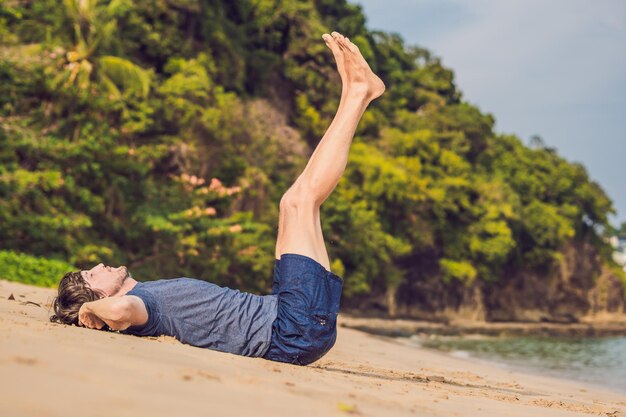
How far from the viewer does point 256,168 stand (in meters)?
24.4

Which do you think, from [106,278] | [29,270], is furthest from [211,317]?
[29,270]

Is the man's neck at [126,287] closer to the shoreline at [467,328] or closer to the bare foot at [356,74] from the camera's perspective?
the bare foot at [356,74]

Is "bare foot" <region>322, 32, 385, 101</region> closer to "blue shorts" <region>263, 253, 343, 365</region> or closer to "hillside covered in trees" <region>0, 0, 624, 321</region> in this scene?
"blue shorts" <region>263, 253, 343, 365</region>

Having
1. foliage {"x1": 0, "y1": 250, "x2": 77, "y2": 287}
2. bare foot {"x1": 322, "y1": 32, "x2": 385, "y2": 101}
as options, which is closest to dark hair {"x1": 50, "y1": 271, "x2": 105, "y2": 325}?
bare foot {"x1": 322, "y1": 32, "x2": 385, "y2": 101}

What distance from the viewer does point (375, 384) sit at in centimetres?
411

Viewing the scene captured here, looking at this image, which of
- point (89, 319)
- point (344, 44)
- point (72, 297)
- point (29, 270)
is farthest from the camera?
point (29, 270)

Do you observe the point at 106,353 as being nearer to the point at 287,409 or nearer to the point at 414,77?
the point at 287,409

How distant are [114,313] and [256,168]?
20.5m

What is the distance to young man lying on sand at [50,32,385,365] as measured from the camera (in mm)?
4273

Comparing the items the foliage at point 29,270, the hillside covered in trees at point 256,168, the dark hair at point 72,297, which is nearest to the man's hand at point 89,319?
the dark hair at point 72,297

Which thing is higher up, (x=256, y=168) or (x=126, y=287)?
(x=256, y=168)

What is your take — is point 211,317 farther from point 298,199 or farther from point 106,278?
point 298,199

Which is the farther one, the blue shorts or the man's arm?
the blue shorts

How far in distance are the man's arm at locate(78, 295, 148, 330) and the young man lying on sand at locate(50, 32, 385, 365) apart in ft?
0.24
